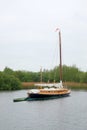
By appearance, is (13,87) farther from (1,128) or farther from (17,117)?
(1,128)

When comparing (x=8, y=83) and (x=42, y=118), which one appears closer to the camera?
(x=42, y=118)

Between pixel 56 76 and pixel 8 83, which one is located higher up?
pixel 56 76

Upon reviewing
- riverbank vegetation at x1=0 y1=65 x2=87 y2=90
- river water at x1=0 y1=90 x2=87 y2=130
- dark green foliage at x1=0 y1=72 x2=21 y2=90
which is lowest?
river water at x1=0 y1=90 x2=87 y2=130

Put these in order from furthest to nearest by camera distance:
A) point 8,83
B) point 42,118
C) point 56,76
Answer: point 56,76 → point 8,83 → point 42,118

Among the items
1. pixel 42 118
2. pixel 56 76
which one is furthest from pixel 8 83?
pixel 42 118

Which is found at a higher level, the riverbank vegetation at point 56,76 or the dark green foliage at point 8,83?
the riverbank vegetation at point 56,76

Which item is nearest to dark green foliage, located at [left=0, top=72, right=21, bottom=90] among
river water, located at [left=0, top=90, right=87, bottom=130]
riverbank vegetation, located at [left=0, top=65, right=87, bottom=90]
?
riverbank vegetation, located at [left=0, top=65, right=87, bottom=90]

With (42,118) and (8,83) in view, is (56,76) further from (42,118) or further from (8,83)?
(42,118)

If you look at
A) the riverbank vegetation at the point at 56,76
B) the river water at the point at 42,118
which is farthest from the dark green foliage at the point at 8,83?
the river water at the point at 42,118

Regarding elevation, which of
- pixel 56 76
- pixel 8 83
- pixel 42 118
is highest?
pixel 56 76

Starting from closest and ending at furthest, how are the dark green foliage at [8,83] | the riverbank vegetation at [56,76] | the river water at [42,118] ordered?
the river water at [42,118] < the dark green foliage at [8,83] < the riverbank vegetation at [56,76]

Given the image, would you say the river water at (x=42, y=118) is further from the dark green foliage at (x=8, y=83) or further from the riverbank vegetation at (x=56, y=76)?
the riverbank vegetation at (x=56, y=76)

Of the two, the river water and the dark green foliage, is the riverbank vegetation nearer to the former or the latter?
the dark green foliage

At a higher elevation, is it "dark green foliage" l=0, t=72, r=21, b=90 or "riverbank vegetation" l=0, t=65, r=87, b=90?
"riverbank vegetation" l=0, t=65, r=87, b=90
